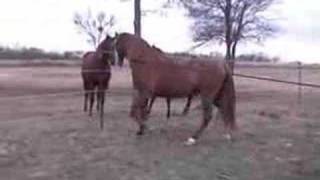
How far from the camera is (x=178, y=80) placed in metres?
11.3

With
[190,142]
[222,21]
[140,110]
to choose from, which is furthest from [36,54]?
[190,142]

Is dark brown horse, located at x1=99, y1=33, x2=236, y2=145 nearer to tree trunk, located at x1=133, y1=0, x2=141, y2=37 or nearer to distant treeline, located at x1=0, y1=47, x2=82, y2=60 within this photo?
tree trunk, located at x1=133, y1=0, x2=141, y2=37

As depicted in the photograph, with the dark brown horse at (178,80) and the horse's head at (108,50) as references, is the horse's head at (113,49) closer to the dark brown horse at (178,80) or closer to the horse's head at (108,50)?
the horse's head at (108,50)

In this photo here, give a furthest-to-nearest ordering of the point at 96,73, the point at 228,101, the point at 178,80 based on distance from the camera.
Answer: the point at 96,73 < the point at 228,101 < the point at 178,80

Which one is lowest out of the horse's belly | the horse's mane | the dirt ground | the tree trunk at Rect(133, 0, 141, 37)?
the dirt ground

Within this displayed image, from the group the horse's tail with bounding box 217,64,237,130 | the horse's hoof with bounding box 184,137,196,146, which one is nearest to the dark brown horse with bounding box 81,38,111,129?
the horse's tail with bounding box 217,64,237,130

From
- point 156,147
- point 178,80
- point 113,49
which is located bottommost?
point 156,147

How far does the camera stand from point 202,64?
1140cm

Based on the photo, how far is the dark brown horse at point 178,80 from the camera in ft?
37.2

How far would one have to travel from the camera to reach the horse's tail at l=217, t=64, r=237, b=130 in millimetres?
11477

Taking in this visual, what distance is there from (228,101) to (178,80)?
0.87 metres

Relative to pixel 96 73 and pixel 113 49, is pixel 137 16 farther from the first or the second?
pixel 113 49

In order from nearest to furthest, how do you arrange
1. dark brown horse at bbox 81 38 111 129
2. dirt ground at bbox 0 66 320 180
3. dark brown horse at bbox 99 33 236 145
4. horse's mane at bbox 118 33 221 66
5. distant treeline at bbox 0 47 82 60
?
dirt ground at bbox 0 66 320 180
dark brown horse at bbox 99 33 236 145
horse's mane at bbox 118 33 221 66
dark brown horse at bbox 81 38 111 129
distant treeline at bbox 0 47 82 60

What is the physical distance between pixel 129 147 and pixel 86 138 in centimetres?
99
